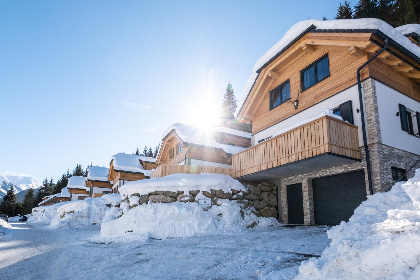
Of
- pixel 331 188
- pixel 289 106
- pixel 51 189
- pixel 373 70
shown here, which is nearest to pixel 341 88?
pixel 373 70

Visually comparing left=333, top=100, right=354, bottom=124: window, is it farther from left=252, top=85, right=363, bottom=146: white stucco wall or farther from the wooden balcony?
the wooden balcony

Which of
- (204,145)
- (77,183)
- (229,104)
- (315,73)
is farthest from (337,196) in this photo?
(77,183)

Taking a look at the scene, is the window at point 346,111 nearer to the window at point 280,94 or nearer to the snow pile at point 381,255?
the window at point 280,94

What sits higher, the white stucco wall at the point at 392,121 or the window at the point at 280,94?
the window at the point at 280,94

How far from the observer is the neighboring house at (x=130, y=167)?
32000mm

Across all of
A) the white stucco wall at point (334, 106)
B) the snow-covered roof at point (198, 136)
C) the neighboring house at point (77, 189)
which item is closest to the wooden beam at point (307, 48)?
the white stucco wall at point (334, 106)

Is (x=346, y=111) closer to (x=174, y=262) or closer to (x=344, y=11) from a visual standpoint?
(x=174, y=262)

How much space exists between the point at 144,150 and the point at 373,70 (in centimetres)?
7665

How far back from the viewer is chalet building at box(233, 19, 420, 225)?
34.4 feet

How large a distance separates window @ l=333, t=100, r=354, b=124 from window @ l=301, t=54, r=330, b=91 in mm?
1903

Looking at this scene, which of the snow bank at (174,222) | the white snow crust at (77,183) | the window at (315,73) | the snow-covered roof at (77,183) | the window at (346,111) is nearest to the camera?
the snow bank at (174,222)

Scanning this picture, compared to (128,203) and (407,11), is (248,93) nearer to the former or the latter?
(128,203)

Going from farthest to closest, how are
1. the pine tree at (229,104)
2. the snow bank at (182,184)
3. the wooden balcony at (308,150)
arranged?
the pine tree at (229,104)
the snow bank at (182,184)
the wooden balcony at (308,150)

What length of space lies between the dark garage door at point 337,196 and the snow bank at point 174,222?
356 centimetres
